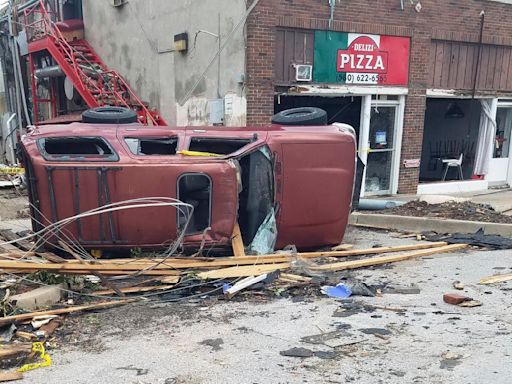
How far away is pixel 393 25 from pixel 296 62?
108 inches

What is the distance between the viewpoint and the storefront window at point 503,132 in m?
14.4

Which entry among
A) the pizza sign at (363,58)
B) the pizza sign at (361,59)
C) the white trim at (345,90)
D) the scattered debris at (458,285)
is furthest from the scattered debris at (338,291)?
the pizza sign at (363,58)

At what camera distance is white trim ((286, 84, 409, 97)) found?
1074 centimetres

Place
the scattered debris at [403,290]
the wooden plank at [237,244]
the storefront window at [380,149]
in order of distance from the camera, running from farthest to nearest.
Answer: the storefront window at [380,149] → the wooden plank at [237,244] → the scattered debris at [403,290]

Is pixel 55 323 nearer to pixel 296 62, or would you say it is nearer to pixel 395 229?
pixel 395 229

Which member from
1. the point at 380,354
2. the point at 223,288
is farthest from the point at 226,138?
the point at 380,354

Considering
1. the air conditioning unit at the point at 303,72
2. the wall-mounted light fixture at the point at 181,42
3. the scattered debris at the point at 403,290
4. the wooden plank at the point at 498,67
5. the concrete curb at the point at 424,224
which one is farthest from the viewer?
the wooden plank at the point at 498,67

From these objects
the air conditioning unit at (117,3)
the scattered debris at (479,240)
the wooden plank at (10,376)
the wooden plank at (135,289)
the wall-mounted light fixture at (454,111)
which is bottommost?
the scattered debris at (479,240)

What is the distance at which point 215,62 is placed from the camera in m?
10.8

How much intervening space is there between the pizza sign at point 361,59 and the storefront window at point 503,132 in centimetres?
414

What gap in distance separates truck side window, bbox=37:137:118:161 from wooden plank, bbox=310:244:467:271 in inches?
111

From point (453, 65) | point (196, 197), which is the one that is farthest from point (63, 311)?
point (453, 65)

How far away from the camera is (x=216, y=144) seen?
6668mm

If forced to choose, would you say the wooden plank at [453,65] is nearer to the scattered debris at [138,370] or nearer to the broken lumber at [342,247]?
the broken lumber at [342,247]
